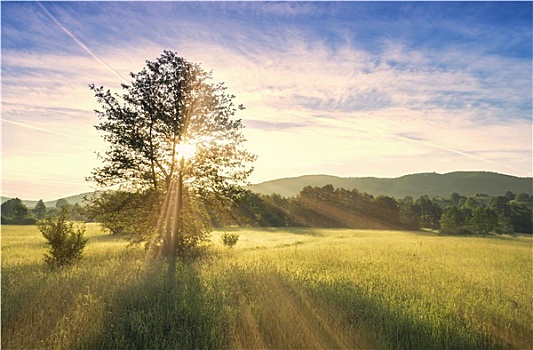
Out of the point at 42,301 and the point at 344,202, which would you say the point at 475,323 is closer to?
the point at 42,301

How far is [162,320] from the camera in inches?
232

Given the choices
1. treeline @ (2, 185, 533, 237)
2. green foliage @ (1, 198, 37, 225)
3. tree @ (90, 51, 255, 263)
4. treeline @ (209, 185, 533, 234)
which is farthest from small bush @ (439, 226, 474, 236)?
green foliage @ (1, 198, 37, 225)

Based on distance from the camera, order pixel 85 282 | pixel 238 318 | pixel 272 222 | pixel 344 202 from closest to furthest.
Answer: pixel 238 318 < pixel 85 282 < pixel 272 222 < pixel 344 202

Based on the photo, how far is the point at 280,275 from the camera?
9.77m

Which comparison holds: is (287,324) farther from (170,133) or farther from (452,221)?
(452,221)

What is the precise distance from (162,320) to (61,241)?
9954mm

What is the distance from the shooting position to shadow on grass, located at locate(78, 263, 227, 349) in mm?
5195

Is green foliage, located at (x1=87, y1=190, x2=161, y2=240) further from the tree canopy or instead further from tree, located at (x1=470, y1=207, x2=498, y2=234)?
tree, located at (x1=470, y1=207, x2=498, y2=234)

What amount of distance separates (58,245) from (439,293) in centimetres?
1405

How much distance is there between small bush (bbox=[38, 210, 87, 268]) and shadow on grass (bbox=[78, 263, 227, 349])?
7.37 m

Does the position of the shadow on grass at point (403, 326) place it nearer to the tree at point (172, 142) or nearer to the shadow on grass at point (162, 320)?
the shadow on grass at point (162, 320)

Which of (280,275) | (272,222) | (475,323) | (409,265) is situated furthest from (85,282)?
(272,222)

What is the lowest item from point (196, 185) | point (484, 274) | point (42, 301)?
point (484, 274)

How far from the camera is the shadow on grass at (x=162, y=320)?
5195 millimetres
